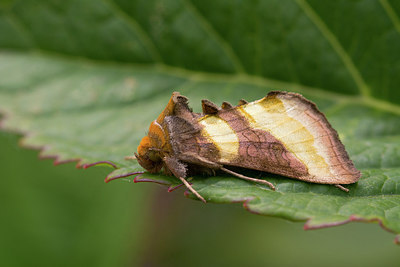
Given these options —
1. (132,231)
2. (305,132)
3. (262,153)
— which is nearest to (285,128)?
(305,132)

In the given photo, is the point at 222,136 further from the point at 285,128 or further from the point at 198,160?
the point at 285,128

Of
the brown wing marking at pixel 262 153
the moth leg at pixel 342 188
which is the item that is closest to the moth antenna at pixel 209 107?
the brown wing marking at pixel 262 153

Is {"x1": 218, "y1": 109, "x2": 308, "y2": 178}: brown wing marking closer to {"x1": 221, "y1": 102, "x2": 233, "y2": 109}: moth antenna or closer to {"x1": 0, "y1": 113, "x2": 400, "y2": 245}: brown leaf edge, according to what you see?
{"x1": 221, "y1": 102, "x2": 233, "y2": 109}: moth antenna

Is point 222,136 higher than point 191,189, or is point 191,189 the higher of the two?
point 222,136

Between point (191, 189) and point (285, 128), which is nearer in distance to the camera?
point (191, 189)

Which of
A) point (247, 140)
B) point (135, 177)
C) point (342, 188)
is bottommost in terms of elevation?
point (342, 188)

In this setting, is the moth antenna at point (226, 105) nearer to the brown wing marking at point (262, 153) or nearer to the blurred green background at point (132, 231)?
the brown wing marking at point (262, 153)

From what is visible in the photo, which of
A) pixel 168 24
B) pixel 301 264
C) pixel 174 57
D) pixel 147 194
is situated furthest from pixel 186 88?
pixel 301 264

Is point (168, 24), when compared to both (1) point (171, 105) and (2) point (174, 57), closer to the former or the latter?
(2) point (174, 57)
